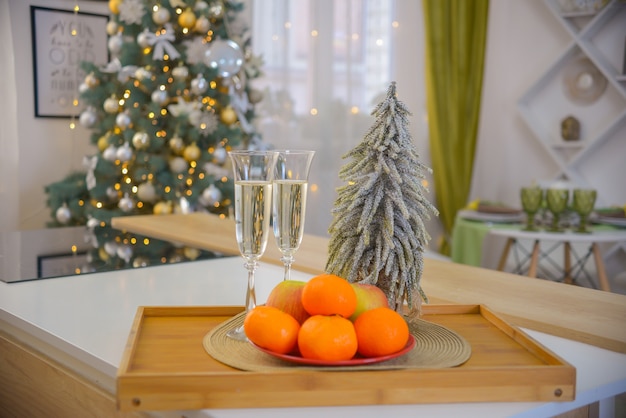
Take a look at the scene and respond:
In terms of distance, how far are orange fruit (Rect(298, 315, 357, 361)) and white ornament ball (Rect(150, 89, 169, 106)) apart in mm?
3433

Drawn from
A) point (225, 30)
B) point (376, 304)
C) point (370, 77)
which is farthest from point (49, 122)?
point (376, 304)

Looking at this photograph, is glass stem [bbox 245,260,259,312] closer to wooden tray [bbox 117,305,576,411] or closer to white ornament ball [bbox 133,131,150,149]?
wooden tray [bbox 117,305,576,411]

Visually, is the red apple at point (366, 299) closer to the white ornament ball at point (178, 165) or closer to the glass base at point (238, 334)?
the glass base at point (238, 334)

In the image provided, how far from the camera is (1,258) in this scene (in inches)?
69.4

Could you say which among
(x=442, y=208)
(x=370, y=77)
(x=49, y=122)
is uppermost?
(x=370, y=77)

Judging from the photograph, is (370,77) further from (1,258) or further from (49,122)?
(1,258)

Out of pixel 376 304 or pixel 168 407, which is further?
pixel 376 304

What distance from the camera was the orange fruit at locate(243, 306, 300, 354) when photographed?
3.03 ft

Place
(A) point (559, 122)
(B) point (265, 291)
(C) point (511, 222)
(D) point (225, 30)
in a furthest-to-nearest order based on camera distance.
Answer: (A) point (559, 122)
(D) point (225, 30)
(C) point (511, 222)
(B) point (265, 291)

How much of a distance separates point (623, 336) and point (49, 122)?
168 inches

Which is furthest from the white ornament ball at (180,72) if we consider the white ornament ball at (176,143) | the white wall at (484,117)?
the white wall at (484,117)

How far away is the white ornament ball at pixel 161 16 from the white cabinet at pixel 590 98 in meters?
2.28

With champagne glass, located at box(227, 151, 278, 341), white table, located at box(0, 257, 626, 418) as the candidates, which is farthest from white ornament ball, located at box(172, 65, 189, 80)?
champagne glass, located at box(227, 151, 278, 341)

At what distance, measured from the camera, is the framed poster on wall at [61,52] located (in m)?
4.59
